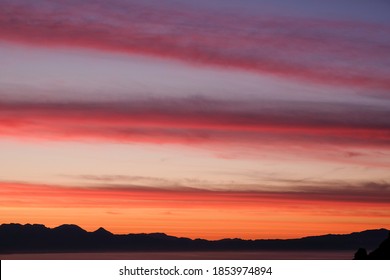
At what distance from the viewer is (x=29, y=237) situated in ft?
240
